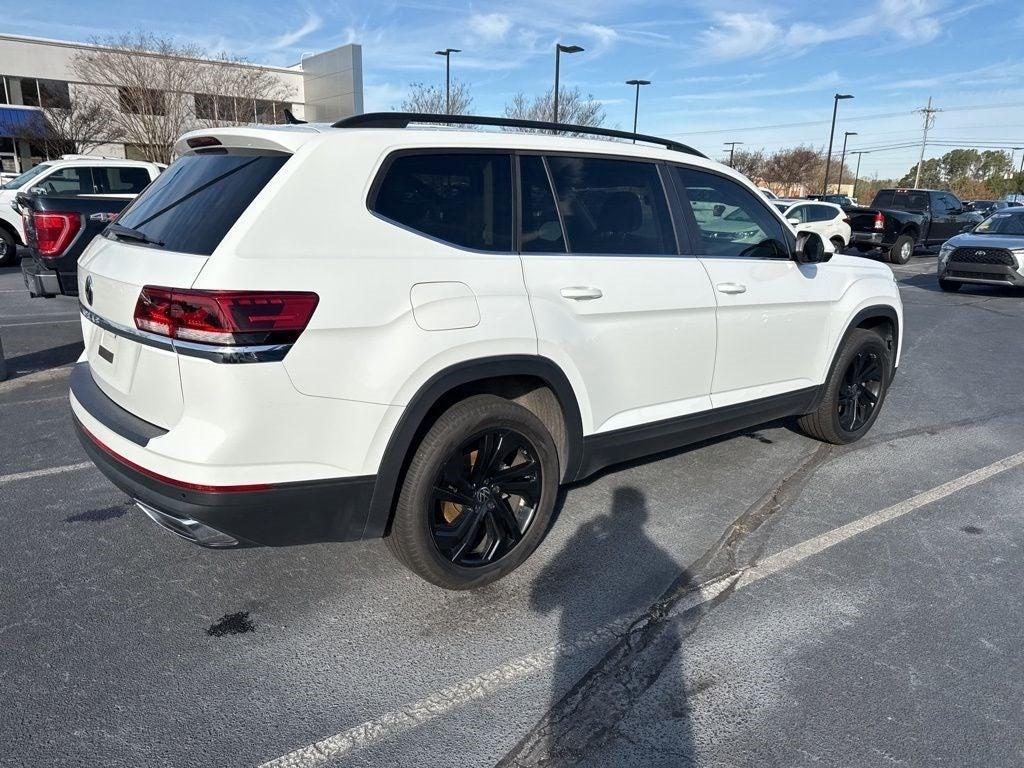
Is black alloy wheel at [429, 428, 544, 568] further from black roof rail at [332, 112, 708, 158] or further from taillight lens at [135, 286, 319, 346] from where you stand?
black roof rail at [332, 112, 708, 158]

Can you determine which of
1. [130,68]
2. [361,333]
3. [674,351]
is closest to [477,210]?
[361,333]

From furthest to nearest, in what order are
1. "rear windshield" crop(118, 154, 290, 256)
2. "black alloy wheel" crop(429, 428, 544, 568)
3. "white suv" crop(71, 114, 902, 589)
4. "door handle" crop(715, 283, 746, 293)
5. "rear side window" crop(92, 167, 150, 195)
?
"rear side window" crop(92, 167, 150, 195) → "door handle" crop(715, 283, 746, 293) → "black alloy wheel" crop(429, 428, 544, 568) → "rear windshield" crop(118, 154, 290, 256) → "white suv" crop(71, 114, 902, 589)

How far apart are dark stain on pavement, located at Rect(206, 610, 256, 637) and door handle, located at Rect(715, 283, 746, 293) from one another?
2744mm

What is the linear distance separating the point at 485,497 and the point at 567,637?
2.17 ft

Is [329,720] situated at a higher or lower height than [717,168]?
lower

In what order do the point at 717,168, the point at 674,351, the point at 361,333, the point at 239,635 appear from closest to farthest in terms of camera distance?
the point at 361,333, the point at 239,635, the point at 674,351, the point at 717,168

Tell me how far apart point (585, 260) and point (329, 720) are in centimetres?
210

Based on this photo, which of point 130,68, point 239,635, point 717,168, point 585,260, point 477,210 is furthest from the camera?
point 130,68

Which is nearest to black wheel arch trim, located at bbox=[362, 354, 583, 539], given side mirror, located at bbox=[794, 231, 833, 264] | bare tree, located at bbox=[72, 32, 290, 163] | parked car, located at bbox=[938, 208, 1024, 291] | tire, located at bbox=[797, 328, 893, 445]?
side mirror, located at bbox=[794, 231, 833, 264]

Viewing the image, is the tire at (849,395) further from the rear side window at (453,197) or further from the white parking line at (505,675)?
the rear side window at (453,197)

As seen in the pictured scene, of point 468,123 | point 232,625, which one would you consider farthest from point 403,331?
point 232,625

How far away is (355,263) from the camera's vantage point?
2656mm

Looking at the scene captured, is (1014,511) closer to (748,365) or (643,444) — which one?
(748,365)

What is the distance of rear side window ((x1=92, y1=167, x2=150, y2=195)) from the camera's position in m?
13.1
